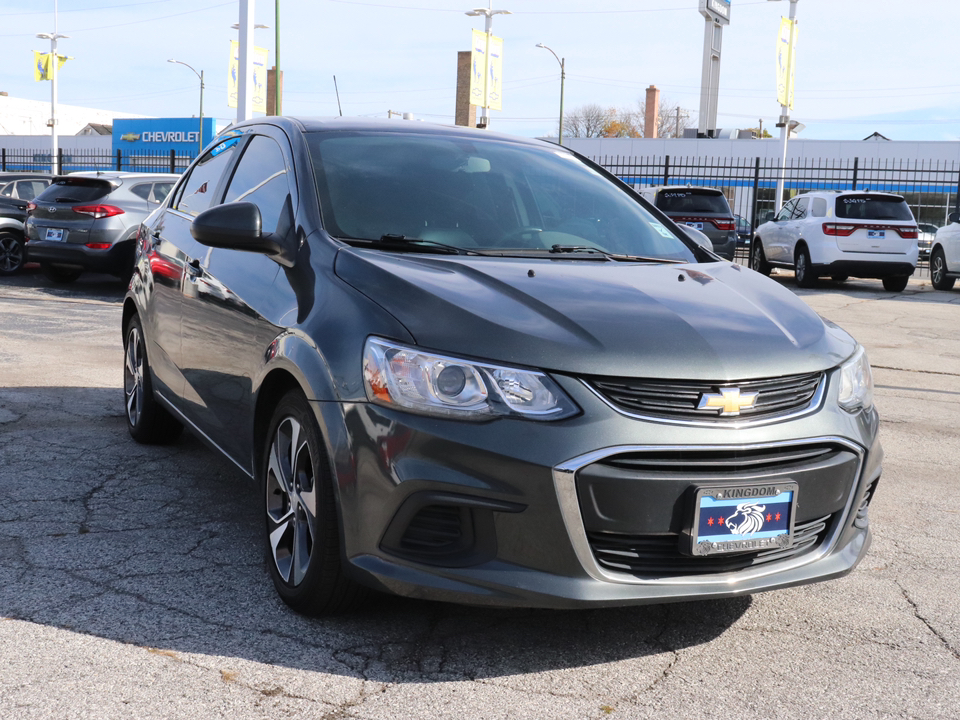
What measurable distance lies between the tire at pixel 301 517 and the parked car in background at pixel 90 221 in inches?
409

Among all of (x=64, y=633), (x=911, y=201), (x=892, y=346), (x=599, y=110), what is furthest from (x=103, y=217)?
(x=599, y=110)

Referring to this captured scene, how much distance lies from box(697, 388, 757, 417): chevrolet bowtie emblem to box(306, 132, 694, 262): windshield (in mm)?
1185

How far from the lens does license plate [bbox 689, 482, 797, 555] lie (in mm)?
2816

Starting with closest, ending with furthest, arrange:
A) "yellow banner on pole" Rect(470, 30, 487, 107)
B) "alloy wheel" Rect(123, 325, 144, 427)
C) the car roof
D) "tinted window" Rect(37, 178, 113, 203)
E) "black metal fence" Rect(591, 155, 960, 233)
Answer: the car roof → "alloy wheel" Rect(123, 325, 144, 427) → "tinted window" Rect(37, 178, 113, 203) → "yellow banner on pole" Rect(470, 30, 487, 107) → "black metal fence" Rect(591, 155, 960, 233)

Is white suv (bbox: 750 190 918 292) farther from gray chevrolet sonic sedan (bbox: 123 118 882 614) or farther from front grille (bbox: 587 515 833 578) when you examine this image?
front grille (bbox: 587 515 833 578)

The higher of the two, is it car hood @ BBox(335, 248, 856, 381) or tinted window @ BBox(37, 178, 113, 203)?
tinted window @ BBox(37, 178, 113, 203)

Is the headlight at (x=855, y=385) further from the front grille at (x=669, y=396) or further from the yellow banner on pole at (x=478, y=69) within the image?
the yellow banner on pole at (x=478, y=69)

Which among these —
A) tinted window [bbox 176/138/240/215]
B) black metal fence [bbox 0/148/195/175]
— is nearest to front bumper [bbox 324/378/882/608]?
tinted window [bbox 176/138/240/215]

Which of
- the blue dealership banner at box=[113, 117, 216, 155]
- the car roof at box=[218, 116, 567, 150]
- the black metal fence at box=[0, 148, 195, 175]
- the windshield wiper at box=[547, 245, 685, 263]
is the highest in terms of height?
the blue dealership banner at box=[113, 117, 216, 155]

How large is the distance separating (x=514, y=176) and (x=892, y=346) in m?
7.87

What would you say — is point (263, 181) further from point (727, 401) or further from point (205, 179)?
point (727, 401)

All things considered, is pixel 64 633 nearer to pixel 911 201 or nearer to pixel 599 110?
pixel 911 201

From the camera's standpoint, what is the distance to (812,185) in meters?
39.0

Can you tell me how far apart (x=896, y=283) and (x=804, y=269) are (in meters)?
1.65
